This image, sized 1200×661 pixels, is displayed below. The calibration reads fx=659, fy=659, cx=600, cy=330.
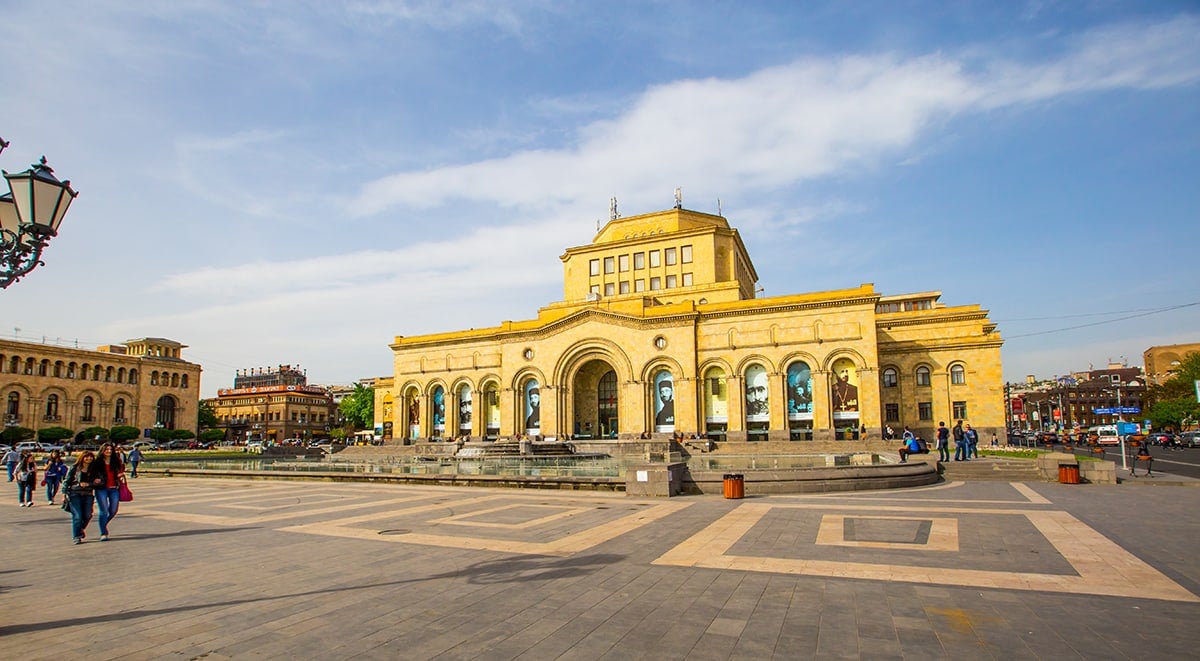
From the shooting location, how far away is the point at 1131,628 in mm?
6594

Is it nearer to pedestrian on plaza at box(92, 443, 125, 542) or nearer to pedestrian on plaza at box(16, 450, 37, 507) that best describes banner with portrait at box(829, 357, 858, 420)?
pedestrian on plaza at box(92, 443, 125, 542)

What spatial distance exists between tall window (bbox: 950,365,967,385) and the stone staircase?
2611cm

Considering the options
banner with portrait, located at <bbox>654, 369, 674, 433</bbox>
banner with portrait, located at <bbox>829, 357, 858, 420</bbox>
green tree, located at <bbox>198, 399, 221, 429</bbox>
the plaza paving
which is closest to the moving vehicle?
banner with portrait, located at <bbox>829, 357, 858, 420</bbox>

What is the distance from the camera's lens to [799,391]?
46.1 meters

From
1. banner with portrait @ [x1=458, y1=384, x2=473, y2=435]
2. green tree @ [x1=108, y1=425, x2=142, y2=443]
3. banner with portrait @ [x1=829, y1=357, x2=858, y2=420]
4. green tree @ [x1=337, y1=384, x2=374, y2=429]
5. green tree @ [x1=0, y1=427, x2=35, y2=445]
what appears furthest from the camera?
green tree @ [x1=337, y1=384, x2=374, y2=429]

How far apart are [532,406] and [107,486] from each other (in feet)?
138

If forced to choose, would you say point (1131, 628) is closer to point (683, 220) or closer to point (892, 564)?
point (892, 564)

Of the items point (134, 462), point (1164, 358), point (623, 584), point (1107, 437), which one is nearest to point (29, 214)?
point (623, 584)

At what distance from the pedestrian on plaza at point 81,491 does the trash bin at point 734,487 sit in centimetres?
1434

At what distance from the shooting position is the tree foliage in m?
68.2

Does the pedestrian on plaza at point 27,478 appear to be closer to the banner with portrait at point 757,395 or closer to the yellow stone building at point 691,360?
the yellow stone building at point 691,360

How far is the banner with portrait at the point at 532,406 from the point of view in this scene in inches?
2141

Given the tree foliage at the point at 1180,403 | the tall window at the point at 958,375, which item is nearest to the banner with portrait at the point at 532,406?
the tall window at the point at 958,375

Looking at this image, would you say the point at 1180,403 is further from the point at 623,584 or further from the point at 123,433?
the point at 123,433
